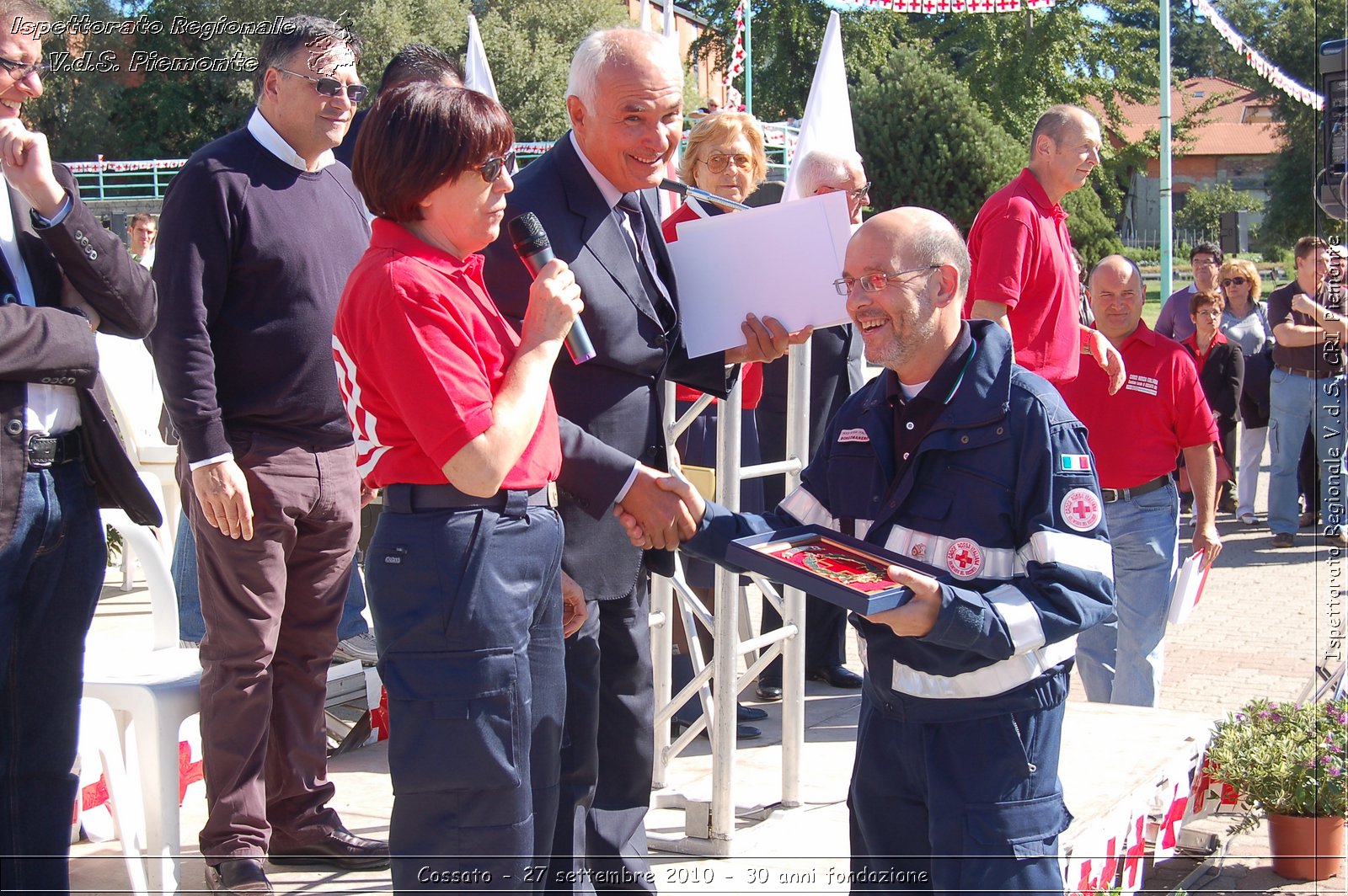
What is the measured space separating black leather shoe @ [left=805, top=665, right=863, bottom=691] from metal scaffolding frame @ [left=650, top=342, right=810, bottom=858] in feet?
5.50

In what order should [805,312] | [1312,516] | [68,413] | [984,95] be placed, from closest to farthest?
[68,413], [805,312], [1312,516], [984,95]

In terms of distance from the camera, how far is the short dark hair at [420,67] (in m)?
4.57

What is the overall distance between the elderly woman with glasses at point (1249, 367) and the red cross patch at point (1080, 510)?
945 cm

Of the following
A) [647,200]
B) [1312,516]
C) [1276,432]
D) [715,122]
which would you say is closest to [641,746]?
[647,200]

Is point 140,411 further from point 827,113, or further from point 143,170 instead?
point 143,170

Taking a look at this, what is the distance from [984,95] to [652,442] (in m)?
38.7

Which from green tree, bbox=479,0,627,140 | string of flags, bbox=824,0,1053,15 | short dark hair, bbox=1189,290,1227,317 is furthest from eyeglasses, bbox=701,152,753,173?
green tree, bbox=479,0,627,140

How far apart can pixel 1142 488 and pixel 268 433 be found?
3.57m

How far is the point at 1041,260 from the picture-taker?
16.9 ft

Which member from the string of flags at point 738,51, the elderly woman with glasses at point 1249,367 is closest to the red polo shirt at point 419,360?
the elderly woman with glasses at point 1249,367

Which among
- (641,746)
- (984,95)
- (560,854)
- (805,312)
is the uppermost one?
(984,95)

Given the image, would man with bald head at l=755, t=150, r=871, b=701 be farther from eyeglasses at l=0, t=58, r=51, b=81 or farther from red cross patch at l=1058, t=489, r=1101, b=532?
eyeglasses at l=0, t=58, r=51, b=81

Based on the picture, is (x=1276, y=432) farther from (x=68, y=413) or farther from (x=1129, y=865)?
(x=68, y=413)

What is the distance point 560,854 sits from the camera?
3070 millimetres
